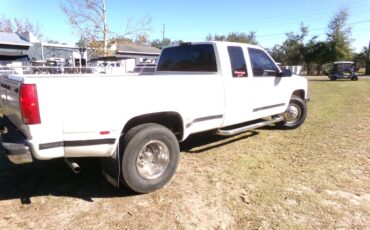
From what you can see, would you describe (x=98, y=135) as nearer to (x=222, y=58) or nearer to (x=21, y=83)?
(x=21, y=83)

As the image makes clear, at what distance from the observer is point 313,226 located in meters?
3.01

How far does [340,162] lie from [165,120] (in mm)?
2988

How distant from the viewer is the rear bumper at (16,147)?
2.92 metres

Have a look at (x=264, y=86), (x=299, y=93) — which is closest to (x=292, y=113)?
(x=299, y=93)

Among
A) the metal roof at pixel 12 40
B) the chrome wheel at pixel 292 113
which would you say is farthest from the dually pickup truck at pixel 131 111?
the metal roof at pixel 12 40

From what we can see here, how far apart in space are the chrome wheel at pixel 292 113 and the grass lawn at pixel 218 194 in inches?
55.3

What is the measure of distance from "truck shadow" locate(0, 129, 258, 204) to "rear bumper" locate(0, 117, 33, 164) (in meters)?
0.83

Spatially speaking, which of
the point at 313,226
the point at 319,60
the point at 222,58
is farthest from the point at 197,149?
the point at 319,60

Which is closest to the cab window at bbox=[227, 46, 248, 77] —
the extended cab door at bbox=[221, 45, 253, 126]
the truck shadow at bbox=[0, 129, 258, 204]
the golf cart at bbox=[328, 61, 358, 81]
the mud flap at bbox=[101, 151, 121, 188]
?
the extended cab door at bbox=[221, 45, 253, 126]

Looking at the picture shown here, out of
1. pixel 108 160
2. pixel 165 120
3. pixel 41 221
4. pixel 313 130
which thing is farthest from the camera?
pixel 313 130

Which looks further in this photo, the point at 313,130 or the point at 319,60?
the point at 319,60

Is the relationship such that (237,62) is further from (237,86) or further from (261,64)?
(261,64)

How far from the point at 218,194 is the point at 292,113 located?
3999 millimetres

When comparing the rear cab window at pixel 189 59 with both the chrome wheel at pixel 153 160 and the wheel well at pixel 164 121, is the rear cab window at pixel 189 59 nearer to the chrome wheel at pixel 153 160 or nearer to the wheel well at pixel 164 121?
the wheel well at pixel 164 121
